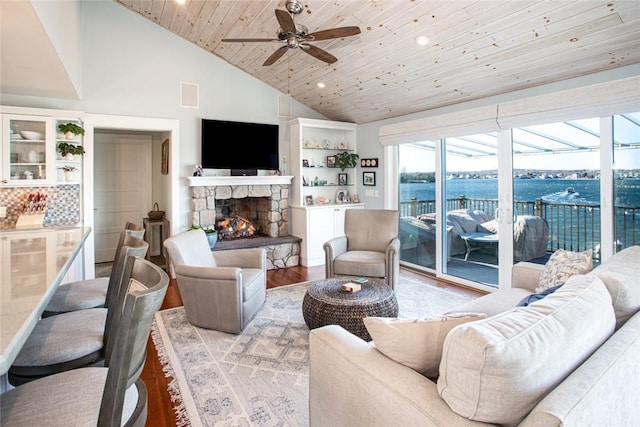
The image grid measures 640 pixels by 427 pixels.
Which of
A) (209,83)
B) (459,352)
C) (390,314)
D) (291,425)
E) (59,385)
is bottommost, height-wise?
(291,425)

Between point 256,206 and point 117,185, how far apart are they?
7.98ft

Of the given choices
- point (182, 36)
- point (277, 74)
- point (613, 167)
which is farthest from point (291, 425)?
point (182, 36)

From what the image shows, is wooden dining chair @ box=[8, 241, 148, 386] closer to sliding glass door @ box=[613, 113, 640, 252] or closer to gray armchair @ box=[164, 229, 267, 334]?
gray armchair @ box=[164, 229, 267, 334]

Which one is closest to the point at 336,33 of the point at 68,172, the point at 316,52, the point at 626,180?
the point at 316,52

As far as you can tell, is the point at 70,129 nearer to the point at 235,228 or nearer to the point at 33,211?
the point at 33,211

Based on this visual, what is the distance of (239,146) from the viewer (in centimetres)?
557

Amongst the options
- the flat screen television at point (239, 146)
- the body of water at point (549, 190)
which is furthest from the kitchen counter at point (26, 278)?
the body of water at point (549, 190)

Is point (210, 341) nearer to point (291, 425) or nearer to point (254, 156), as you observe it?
point (291, 425)

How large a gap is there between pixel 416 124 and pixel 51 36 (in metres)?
4.14

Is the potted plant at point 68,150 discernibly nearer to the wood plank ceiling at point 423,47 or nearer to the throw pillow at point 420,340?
the wood plank ceiling at point 423,47

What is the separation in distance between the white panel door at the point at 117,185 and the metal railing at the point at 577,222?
222 inches

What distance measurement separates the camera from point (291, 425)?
203 cm

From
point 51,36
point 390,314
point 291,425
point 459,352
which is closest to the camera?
point 459,352

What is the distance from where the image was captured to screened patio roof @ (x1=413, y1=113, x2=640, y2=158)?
335 centimetres
